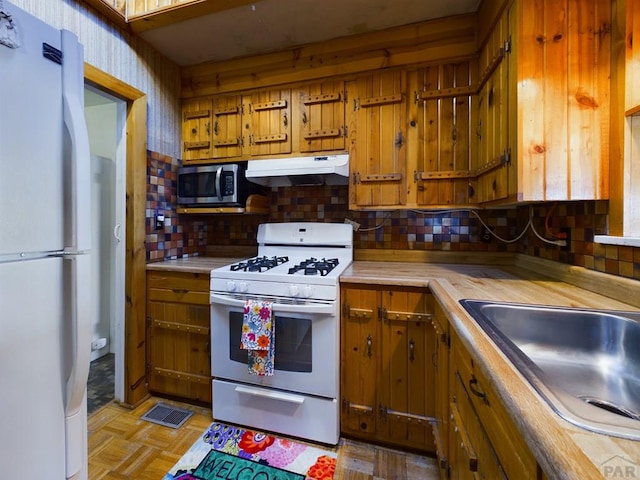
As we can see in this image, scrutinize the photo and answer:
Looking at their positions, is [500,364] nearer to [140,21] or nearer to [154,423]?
[154,423]

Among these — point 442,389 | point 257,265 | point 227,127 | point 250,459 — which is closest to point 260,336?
point 257,265

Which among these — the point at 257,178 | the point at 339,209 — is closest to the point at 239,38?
the point at 257,178

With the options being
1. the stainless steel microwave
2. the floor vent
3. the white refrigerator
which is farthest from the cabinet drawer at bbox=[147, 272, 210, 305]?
the white refrigerator

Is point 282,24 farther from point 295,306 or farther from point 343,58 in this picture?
point 295,306

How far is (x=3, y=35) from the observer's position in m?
0.74

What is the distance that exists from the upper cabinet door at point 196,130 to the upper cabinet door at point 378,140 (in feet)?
3.77

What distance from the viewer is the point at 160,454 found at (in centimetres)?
152

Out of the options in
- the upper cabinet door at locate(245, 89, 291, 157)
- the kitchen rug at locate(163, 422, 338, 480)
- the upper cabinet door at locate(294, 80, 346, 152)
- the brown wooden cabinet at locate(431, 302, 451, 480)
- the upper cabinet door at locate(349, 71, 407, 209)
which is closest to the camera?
the brown wooden cabinet at locate(431, 302, 451, 480)

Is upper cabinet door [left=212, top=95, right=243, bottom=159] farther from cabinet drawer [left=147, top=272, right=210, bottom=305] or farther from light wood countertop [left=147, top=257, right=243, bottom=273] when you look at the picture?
cabinet drawer [left=147, top=272, right=210, bottom=305]

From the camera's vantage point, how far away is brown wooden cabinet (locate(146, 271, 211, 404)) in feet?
6.10

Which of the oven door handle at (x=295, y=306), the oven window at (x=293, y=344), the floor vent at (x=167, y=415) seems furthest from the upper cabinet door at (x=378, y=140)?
the floor vent at (x=167, y=415)

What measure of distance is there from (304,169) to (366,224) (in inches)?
26.1

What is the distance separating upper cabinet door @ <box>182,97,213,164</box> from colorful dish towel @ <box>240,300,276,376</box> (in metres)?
1.36

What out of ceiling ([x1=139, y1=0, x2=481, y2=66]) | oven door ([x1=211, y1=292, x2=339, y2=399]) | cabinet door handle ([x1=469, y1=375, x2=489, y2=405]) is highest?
ceiling ([x1=139, y1=0, x2=481, y2=66])
